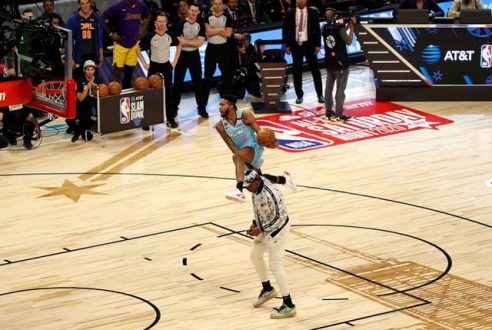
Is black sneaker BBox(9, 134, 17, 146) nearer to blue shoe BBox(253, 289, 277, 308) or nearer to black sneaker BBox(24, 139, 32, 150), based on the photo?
black sneaker BBox(24, 139, 32, 150)

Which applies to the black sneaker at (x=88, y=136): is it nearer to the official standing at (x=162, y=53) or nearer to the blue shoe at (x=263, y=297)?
the official standing at (x=162, y=53)

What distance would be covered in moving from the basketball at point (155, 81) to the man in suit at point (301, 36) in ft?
10.6

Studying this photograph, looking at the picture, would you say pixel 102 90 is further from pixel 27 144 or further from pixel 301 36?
pixel 301 36

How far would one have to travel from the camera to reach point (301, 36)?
23.4 meters

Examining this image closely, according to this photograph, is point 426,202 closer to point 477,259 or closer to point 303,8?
point 477,259

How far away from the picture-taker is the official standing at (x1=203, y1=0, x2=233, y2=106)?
74.9 feet

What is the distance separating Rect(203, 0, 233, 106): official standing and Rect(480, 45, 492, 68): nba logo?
513 cm

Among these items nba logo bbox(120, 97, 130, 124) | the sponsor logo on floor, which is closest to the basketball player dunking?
the sponsor logo on floor

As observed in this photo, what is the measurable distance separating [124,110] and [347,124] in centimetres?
438

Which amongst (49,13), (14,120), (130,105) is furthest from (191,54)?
(14,120)

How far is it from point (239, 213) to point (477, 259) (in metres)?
3.91

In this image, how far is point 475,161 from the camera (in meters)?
19.5

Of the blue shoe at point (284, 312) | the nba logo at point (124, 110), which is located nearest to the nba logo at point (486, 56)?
the nba logo at point (124, 110)

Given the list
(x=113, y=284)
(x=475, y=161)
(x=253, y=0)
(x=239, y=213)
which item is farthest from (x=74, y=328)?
(x=253, y=0)
